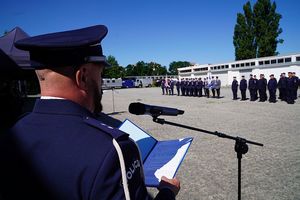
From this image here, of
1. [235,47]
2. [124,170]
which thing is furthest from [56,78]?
[235,47]

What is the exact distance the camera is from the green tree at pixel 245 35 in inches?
1914

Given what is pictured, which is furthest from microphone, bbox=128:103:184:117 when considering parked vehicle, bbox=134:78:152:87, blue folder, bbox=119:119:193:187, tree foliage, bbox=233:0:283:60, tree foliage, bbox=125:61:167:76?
tree foliage, bbox=125:61:167:76

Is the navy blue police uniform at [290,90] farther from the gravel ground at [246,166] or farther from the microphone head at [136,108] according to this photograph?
the microphone head at [136,108]

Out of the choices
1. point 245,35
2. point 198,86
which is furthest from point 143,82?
point 198,86

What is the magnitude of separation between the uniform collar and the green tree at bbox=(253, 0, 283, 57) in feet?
166

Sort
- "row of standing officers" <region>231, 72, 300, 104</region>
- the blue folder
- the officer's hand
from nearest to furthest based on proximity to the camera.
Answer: the officer's hand, the blue folder, "row of standing officers" <region>231, 72, 300, 104</region>

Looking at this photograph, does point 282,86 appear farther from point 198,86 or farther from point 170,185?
point 170,185

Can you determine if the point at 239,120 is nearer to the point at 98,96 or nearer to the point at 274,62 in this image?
the point at 98,96

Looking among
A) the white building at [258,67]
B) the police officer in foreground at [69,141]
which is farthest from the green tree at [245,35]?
the police officer in foreground at [69,141]

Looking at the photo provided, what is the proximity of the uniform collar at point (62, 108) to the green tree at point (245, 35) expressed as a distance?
2031 inches

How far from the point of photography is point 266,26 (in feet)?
153

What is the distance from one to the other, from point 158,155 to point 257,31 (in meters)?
50.7

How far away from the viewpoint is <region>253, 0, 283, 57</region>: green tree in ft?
153

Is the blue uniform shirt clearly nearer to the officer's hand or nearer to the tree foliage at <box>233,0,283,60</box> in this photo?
the officer's hand
